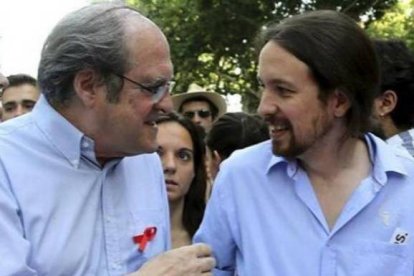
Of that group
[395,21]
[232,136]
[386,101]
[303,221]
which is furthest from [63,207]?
[395,21]

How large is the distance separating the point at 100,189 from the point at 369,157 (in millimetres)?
869

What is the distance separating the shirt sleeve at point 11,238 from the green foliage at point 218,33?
1747cm

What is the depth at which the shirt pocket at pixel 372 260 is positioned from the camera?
7.30 feet

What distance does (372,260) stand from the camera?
87.7 inches

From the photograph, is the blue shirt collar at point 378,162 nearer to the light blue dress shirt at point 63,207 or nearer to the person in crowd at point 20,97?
the light blue dress shirt at point 63,207

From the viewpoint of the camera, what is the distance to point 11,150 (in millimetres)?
2250

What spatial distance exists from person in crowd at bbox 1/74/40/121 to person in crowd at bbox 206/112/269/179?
79.7 inches

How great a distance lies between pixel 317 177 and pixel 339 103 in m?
0.24

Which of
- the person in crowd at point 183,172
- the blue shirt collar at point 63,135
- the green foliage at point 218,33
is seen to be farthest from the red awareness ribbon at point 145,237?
the green foliage at point 218,33

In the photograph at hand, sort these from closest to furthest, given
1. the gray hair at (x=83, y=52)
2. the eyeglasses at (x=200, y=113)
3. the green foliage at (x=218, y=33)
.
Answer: the gray hair at (x=83, y=52), the eyeglasses at (x=200, y=113), the green foliage at (x=218, y=33)

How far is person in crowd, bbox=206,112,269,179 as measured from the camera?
13.4 feet

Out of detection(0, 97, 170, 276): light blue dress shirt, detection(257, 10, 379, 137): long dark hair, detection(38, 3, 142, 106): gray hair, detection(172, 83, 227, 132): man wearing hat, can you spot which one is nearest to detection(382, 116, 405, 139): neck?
detection(257, 10, 379, 137): long dark hair

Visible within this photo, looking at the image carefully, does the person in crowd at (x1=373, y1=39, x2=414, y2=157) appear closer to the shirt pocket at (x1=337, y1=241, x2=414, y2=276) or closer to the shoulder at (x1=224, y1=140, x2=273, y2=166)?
the shoulder at (x1=224, y1=140, x2=273, y2=166)

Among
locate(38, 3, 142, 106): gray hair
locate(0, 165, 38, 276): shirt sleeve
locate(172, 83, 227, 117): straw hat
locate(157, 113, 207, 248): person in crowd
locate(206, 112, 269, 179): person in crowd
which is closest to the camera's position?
locate(0, 165, 38, 276): shirt sleeve
